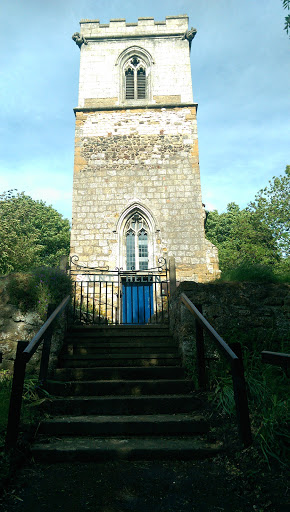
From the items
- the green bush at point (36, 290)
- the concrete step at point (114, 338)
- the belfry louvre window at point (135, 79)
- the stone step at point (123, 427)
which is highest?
the belfry louvre window at point (135, 79)

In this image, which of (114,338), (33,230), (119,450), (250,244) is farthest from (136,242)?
(33,230)

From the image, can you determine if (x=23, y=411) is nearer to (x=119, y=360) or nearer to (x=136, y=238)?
(x=119, y=360)

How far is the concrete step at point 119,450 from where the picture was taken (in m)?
2.96

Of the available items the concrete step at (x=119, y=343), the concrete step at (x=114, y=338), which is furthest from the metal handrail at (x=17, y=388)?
the concrete step at (x=114, y=338)

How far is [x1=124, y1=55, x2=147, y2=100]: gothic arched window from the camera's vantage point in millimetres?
13602

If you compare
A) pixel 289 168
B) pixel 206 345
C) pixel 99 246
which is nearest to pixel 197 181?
pixel 99 246

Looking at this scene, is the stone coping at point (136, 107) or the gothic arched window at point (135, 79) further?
the gothic arched window at point (135, 79)

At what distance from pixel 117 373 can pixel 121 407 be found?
784 millimetres

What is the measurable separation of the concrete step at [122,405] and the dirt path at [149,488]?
904 mm

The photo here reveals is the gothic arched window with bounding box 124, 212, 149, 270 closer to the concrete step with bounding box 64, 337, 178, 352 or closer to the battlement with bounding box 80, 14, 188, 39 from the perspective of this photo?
the concrete step with bounding box 64, 337, 178, 352

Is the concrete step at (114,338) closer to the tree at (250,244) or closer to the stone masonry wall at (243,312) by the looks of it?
the stone masonry wall at (243,312)

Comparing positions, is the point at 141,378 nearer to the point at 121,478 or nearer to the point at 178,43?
the point at 121,478

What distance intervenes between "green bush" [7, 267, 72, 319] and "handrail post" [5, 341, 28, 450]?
2.19 meters

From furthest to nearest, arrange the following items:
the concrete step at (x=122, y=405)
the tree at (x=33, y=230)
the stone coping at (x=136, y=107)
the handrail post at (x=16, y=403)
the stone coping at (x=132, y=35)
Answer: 1. the tree at (x=33, y=230)
2. the stone coping at (x=132, y=35)
3. the stone coping at (x=136, y=107)
4. the concrete step at (x=122, y=405)
5. the handrail post at (x=16, y=403)
